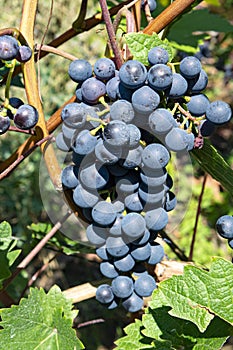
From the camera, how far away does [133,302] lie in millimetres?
980

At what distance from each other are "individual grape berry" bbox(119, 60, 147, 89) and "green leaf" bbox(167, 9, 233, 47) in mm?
786

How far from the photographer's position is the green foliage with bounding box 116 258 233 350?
82 centimetres

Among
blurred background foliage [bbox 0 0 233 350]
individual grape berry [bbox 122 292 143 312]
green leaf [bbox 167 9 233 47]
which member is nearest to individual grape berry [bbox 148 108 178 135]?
individual grape berry [bbox 122 292 143 312]

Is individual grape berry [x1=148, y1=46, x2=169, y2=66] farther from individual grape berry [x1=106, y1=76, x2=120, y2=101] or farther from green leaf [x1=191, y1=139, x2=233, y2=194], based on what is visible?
green leaf [x1=191, y1=139, x2=233, y2=194]

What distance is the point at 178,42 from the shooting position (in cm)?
154

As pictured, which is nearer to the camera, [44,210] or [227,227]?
[227,227]

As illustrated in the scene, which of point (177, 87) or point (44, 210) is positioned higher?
point (177, 87)

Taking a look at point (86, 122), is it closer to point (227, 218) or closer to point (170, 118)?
point (170, 118)

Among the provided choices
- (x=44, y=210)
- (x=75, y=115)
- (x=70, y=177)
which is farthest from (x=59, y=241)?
(x=44, y=210)

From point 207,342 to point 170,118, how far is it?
0.37m

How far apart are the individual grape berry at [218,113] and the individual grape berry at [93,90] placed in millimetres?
161

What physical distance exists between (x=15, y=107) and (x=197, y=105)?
0.29 metres

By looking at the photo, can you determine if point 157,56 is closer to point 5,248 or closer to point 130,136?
point 130,136

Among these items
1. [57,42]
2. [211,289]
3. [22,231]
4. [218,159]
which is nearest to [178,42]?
[57,42]
